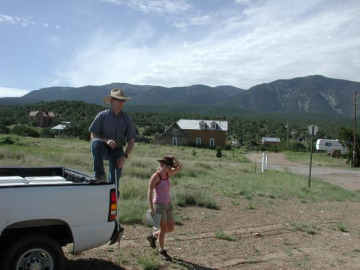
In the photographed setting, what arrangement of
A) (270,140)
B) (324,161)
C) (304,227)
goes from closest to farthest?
(304,227)
(324,161)
(270,140)

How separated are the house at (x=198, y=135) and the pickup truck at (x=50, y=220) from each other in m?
72.5

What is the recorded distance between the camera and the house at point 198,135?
3046 inches

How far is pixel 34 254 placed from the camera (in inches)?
167

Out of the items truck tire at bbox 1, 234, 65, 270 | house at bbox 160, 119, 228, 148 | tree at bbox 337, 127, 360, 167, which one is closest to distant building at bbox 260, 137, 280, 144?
house at bbox 160, 119, 228, 148

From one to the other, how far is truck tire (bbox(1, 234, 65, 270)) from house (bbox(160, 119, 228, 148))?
72856 mm

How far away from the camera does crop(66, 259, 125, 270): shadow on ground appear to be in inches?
209

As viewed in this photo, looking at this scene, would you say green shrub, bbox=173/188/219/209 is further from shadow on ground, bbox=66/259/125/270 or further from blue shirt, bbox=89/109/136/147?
shadow on ground, bbox=66/259/125/270

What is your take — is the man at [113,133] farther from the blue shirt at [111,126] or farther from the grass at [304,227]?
the grass at [304,227]

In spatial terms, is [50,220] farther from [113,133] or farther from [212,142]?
[212,142]

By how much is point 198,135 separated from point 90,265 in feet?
240

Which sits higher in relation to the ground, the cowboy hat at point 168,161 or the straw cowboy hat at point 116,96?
Result: the straw cowboy hat at point 116,96

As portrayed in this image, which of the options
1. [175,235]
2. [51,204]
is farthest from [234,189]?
[51,204]

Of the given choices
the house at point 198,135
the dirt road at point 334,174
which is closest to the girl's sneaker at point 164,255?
the dirt road at point 334,174

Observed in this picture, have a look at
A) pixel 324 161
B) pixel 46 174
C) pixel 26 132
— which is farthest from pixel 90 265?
pixel 26 132
